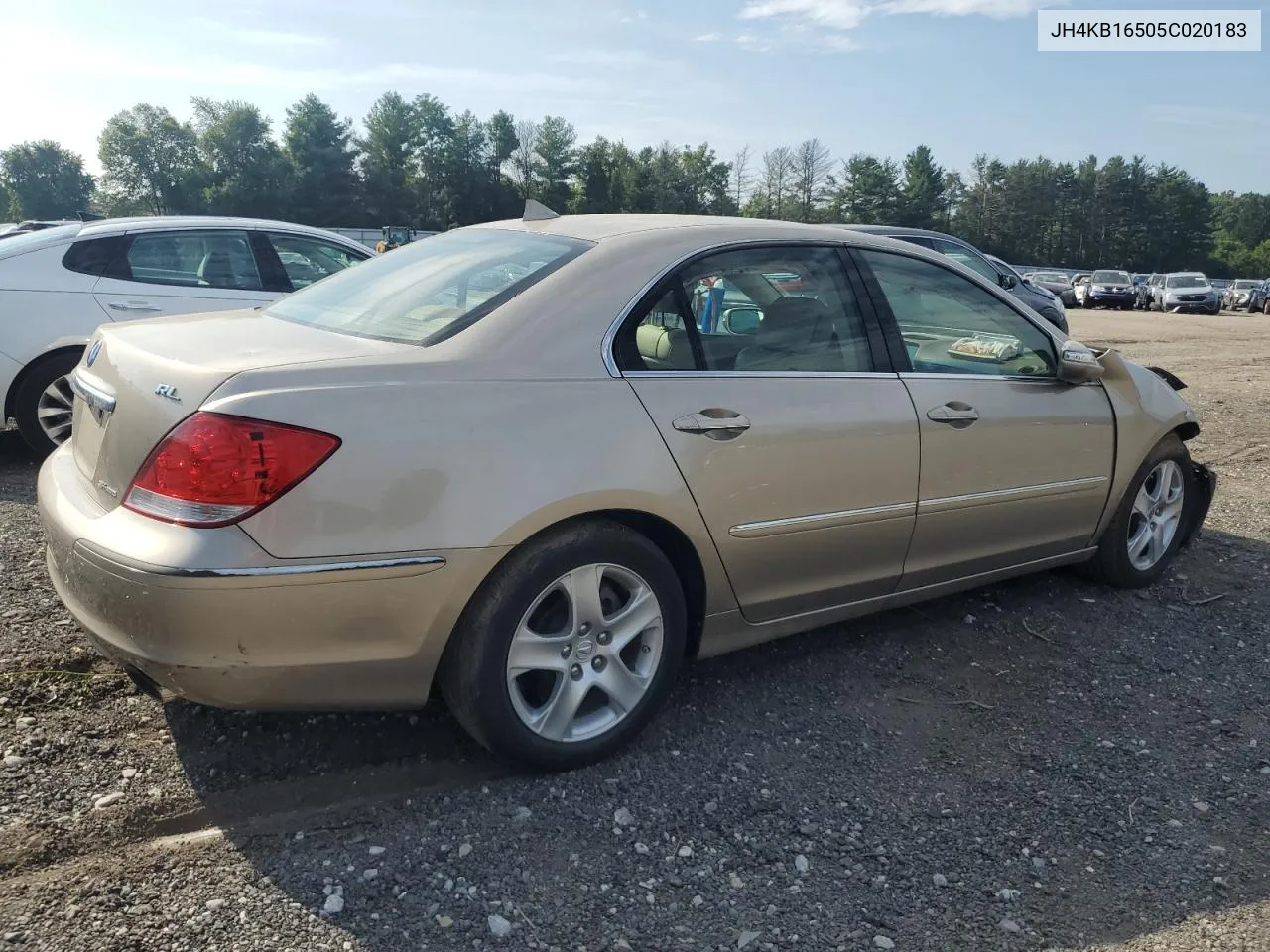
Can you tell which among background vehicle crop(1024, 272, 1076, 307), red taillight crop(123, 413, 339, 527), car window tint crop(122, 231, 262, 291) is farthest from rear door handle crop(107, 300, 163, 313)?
background vehicle crop(1024, 272, 1076, 307)

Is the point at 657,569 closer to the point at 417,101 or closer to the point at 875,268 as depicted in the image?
the point at 875,268

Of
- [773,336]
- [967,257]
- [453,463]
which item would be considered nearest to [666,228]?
[773,336]

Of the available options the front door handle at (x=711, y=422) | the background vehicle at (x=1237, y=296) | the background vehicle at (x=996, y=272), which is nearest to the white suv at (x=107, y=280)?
the front door handle at (x=711, y=422)

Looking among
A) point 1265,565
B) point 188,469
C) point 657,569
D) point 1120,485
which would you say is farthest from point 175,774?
point 1265,565

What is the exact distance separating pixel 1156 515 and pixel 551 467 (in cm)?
331

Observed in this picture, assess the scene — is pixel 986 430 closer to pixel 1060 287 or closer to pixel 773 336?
pixel 773 336

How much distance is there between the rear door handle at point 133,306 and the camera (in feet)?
20.9

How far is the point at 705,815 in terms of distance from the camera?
273 cm

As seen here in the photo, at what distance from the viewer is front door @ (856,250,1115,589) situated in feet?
11.8

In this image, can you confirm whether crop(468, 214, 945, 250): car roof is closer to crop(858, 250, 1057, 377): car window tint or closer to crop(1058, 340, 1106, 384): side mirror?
Result: crop(858, 250, 1057, 377): car window tint

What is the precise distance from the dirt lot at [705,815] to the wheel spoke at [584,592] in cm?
47

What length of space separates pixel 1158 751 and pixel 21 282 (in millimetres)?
6445

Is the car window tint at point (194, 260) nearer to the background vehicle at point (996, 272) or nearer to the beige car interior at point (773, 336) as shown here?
the beige car interior at point (773, 336)

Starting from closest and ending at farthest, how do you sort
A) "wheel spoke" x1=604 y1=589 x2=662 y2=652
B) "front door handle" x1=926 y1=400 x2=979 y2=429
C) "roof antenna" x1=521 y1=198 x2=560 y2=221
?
1. "wheel spoke" x1=604 y1=589 x2=662 y2=652
2. "front door handle" x1=926 y1=400 x2=979 y2=429
3. "roof antenna" x1=521 y1=198 x2=560 y2=221
